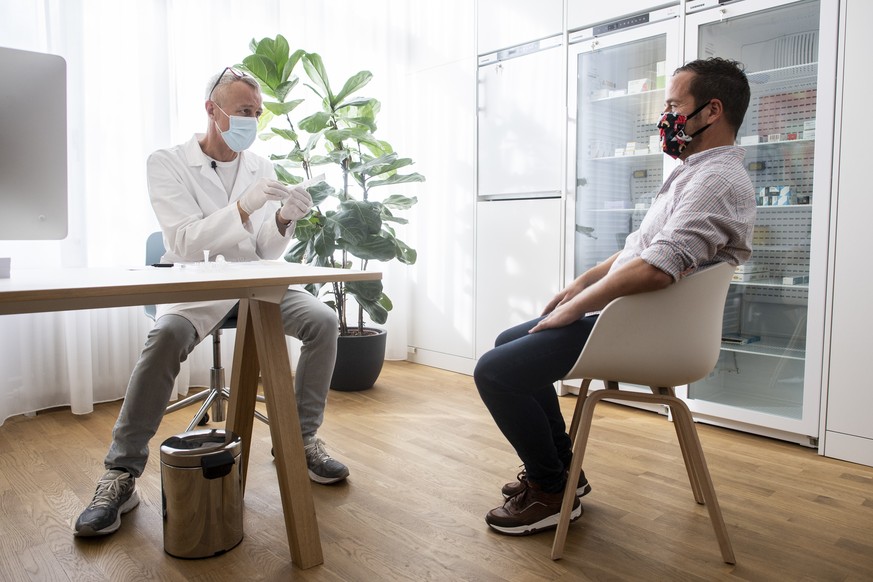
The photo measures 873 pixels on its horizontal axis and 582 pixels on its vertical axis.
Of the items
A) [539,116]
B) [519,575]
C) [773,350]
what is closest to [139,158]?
[539,116]

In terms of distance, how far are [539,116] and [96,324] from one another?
7.64 feet

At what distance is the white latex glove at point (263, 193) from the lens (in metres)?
1.83

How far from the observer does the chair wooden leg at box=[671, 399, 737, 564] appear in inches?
60.0

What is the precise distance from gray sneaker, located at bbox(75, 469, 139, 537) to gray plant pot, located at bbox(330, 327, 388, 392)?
1445 millimetres

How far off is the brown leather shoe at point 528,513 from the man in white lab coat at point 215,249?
0.58 m

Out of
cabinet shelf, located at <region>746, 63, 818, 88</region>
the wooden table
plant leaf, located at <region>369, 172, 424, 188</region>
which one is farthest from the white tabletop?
cabinet shelf, located at <region>746, 63, 818, 88</region>

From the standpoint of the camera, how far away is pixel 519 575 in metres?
1.49

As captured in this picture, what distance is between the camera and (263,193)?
1.85 m

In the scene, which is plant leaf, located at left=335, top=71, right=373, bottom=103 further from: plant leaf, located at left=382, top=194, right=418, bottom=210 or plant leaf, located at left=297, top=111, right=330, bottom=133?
plant leaf, located at left=382, top=194, right=418, bottom=210

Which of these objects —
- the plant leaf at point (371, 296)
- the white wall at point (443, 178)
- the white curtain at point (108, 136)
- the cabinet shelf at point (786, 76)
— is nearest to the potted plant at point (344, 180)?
the plant leaf at point (371, 296)

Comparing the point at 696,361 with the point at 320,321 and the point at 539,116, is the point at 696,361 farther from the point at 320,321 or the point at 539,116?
the point at 539,116

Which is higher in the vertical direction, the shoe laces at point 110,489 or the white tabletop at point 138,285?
the white tabletop at point 138,285

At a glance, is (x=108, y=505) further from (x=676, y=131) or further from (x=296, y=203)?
(x=676, y=131)

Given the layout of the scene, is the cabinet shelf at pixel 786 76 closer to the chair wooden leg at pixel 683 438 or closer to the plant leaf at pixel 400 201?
the chair wooden leg at pixel 683 438
